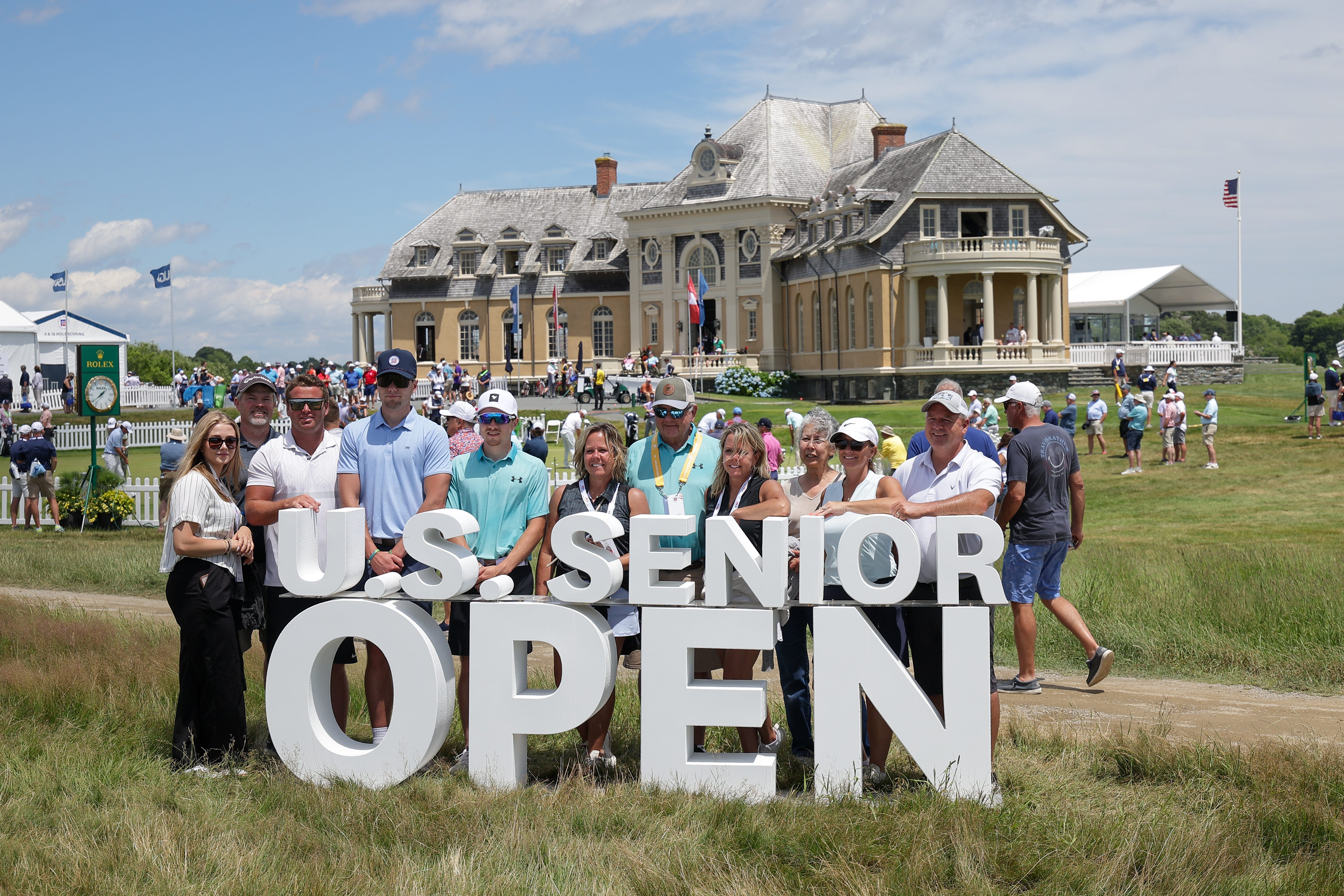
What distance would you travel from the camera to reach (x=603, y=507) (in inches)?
234

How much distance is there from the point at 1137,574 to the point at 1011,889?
6.22 meters

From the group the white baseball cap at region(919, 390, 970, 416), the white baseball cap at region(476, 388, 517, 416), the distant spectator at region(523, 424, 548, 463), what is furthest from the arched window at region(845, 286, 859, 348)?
the white baseball cap at region(476, 388, 517, 416)

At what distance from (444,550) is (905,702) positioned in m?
2.21

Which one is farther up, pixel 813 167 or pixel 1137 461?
pixel 813 167

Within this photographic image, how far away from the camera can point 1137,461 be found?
24.0m

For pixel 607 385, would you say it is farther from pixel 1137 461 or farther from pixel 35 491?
pixel 35 491

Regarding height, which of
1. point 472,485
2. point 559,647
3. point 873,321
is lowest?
point 559,647

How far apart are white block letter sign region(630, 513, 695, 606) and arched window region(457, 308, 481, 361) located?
5320 centimetres

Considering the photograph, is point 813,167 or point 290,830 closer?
point 290,830

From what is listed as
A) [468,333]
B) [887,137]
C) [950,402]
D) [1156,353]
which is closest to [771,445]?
[950,402]

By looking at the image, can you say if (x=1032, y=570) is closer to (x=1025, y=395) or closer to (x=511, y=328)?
(x=1025, y=395)

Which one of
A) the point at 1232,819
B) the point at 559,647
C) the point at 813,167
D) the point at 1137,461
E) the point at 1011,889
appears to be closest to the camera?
the point at 1011,889

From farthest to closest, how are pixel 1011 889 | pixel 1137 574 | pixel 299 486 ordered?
pixel 1137 574
pixel 299 486
pixel 1011 889

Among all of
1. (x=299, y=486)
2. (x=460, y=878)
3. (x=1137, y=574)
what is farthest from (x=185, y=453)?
(x=1137, y=574)
